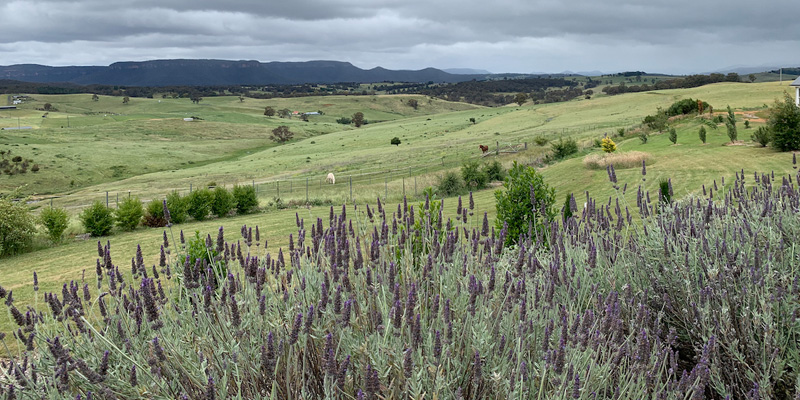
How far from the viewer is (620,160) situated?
91.5 ft

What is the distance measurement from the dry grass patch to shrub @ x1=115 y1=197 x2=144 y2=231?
22.3 m

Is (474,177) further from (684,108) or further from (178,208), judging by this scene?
(684,108)

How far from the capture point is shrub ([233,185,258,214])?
26.4 metres

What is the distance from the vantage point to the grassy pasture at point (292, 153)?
21438 millimetres

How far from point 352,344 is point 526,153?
41797 mm

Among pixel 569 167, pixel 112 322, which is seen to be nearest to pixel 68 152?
pixel 569 167

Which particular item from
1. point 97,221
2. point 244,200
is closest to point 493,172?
point 244,200

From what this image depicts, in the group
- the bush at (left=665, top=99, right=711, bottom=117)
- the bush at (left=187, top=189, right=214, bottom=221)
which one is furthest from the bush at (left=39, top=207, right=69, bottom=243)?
the bush at (left=665, top=99, right=711, bottom=117)

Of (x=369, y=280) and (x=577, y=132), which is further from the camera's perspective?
(x=577, y=132)

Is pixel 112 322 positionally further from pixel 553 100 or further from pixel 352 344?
pixel 553 100

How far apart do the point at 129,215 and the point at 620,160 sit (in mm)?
23829

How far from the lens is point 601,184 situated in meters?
25.0

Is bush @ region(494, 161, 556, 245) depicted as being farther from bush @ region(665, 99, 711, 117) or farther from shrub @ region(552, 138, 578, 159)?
bush @ region(665, 99, 711, 117)

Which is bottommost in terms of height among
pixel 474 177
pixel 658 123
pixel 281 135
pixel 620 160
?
pixel 474 177
